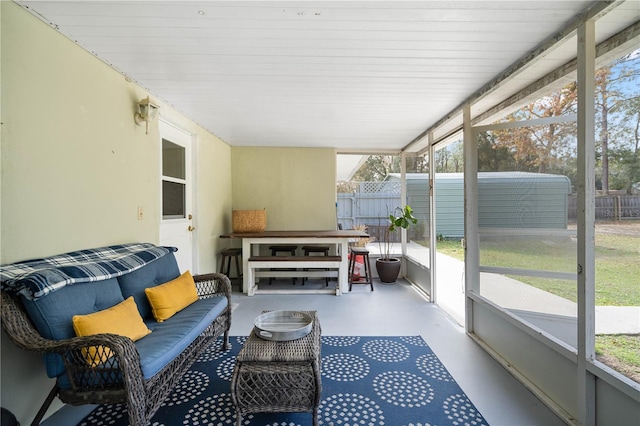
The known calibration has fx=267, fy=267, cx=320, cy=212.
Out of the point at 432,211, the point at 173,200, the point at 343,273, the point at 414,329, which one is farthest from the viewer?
the point at 343,273

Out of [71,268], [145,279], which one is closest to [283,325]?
[145,279]

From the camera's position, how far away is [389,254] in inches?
203

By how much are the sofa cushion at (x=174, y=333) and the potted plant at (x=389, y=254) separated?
10.00 ft

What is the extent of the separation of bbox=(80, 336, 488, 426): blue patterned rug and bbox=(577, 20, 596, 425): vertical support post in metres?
0.67

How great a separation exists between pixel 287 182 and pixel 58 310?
3950mm

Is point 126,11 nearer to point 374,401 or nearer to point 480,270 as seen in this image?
point 374,401

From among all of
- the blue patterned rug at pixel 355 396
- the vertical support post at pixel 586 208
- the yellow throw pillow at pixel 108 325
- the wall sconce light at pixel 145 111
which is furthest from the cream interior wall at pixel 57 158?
the vertical support post at pixel 586 208

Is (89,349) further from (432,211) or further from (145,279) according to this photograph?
(432,211)

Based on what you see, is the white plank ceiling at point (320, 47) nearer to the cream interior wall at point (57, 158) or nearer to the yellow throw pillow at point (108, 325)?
the cream interior wall at point (57, 158)

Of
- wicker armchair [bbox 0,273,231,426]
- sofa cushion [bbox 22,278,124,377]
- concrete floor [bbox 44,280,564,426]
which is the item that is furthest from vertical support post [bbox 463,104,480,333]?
sofa cushion [bbox 22,278,124,377]

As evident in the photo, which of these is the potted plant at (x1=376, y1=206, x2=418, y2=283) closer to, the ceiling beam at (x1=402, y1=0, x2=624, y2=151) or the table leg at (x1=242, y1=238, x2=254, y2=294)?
the ceiling beam at (x1=402, y1=0, x2=624, y2=151)

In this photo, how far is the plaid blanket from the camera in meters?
1.36

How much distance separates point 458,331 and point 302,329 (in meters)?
2.02

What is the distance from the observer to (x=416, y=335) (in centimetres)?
278
